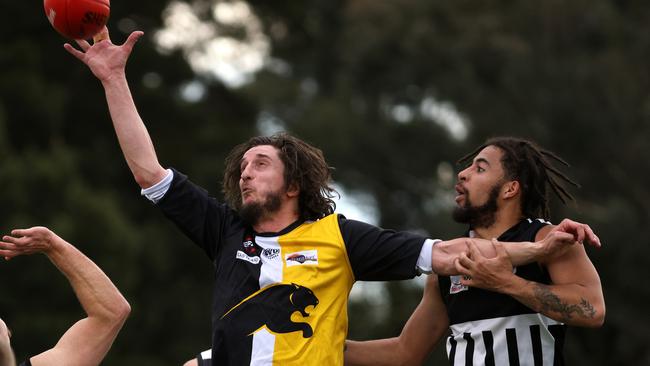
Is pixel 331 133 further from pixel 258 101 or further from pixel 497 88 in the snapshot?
pixel 497 88

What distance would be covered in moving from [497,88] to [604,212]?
4.53 metres

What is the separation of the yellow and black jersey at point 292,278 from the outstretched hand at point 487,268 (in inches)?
11.3

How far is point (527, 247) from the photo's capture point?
6066 millimetres

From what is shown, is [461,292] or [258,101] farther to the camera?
[258,101]

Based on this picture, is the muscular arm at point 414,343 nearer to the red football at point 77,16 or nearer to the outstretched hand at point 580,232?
the outstretched hand at point 580,232

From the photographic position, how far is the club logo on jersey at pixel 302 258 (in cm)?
634

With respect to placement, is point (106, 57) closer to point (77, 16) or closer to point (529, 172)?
point (77, 16)

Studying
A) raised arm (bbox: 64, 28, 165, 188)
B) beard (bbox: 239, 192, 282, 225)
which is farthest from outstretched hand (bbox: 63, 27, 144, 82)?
beard (bbox: 239, 192, 282, 225)

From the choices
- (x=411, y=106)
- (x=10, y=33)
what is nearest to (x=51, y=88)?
(x=10, y=33)

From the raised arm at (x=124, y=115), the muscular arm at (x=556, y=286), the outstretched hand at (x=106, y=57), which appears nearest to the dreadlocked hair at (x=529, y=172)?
the muscular arm at (x=556, y=286)

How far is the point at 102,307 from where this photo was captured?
243 inches

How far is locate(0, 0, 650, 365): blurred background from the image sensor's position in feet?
70.2

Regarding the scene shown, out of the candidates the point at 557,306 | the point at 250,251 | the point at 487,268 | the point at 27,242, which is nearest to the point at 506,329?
the point at 557,306

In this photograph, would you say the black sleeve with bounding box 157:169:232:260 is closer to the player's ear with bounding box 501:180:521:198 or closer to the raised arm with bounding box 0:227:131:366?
the raised arm with bounding box 0:227:131:366
